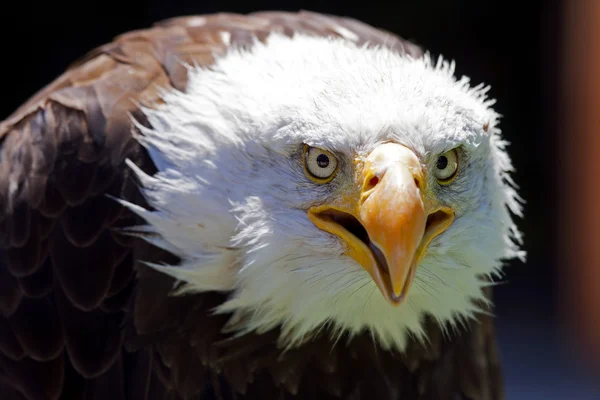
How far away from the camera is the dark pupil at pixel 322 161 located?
83.6 inches

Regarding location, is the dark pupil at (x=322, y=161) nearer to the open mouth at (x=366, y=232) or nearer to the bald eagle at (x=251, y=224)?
the bald eagle at (x=251, y=224)

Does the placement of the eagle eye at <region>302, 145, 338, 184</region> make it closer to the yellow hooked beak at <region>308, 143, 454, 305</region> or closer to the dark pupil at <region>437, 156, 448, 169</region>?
the yellow hooked beak at <region>308, 143, 454, 305</region>

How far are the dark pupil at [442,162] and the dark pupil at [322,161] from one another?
0.89ft

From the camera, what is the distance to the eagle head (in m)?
2.06

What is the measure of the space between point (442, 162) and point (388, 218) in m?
0.32

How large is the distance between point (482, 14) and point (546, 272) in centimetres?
207

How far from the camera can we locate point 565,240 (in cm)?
574

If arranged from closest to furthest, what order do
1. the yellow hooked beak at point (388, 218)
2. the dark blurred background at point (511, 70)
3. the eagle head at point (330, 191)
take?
the yellow hooked beak at point (388, 218)
the eagle head at point (330, 191)
the dark blurred background at point (511, 70)

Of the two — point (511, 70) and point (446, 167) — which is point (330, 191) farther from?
point (511, 70)

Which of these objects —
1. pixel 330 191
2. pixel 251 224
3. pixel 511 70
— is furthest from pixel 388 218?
pixel 511 70

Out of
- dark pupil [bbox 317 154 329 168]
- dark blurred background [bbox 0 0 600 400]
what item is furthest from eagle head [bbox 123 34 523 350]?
dark blurred background [bbox 0 0 600 400]

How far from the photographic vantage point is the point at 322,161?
6.98ft

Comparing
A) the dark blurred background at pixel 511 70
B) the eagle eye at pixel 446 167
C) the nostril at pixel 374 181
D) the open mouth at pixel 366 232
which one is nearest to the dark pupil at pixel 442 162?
the eagle eye at pixel 446 167

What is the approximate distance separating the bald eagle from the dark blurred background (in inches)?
113
